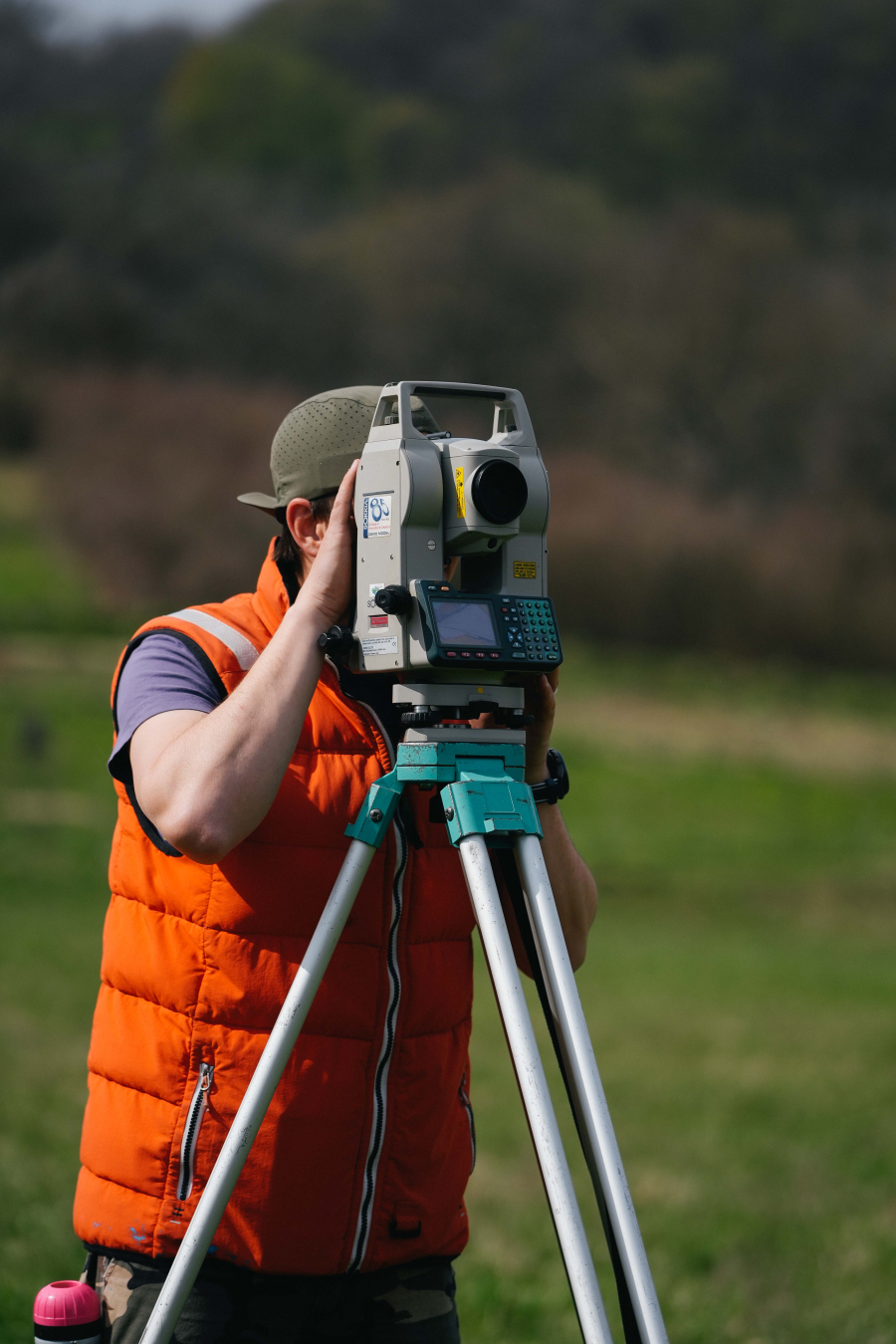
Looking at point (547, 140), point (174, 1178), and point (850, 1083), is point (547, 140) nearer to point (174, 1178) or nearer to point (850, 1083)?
point (850, 1083)

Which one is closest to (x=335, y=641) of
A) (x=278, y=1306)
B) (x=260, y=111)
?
(x=278, y=1306)

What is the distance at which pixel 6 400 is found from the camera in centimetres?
1925

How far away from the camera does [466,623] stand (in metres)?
1.78

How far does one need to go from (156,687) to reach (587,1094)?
2.46 feet

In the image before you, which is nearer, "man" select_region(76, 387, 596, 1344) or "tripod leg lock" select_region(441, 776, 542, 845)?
"tripod leg lock" select_region(441, 776, 542, 845)

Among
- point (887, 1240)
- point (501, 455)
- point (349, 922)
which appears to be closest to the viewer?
point (501, 455)

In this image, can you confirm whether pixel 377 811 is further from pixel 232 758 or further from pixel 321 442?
pixel 321 442

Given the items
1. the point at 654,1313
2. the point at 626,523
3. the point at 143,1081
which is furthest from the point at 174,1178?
the point at 626,523

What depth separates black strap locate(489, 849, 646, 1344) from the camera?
5.52 ft

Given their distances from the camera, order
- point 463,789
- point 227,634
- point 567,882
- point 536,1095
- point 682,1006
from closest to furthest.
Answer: point 536,1095 < point 463,789 < point 227,634 < point 567,882 < point 682,1006

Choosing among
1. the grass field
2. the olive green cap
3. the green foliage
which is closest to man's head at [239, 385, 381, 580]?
the olive green cap

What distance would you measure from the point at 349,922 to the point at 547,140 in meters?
32.0

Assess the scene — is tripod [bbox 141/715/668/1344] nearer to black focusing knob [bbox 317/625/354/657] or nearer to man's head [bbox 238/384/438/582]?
black focusing knob [bbox 317/625/354/657]

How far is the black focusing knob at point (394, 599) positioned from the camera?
1747mm
